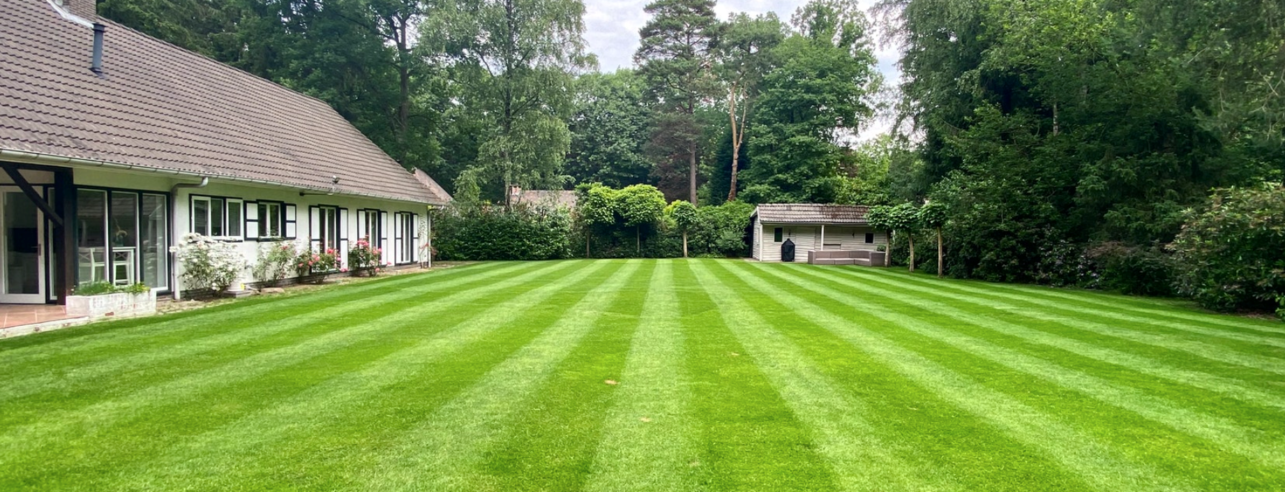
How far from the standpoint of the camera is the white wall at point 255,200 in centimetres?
1001

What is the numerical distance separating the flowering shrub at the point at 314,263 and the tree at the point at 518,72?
1135 cm

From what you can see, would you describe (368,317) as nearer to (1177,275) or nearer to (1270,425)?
(1270,425)

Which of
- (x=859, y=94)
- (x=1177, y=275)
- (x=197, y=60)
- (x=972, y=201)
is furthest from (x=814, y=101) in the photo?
(x=197, y=60)

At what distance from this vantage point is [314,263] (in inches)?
562

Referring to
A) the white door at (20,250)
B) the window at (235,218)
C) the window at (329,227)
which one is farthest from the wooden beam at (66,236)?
the window at (329,227)

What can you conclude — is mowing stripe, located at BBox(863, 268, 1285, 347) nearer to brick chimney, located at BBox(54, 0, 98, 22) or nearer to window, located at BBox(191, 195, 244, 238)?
window, located at BBox(191, 195, 244, 238)

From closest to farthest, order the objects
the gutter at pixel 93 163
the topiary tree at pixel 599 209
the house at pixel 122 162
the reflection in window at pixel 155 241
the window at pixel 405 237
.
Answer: the gutter at pixel 93 163, the house at pixel 122 162, the reflection in window at pixel 155 241, the window at pixel 405 237, the topiary tree at pixel 599 209

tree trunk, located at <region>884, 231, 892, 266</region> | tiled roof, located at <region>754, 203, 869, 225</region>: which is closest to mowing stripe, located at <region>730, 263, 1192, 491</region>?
tree trunk, located at <region>884, 231, 892, 266</region>

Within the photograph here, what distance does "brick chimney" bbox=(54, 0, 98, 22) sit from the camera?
445 inches

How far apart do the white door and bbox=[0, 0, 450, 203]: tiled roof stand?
164cm

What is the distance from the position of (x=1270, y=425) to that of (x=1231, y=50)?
962 centimetres

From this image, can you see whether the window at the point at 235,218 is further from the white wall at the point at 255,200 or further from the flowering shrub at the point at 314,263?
the flowering shrub at the point at 314,263

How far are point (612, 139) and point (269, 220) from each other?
34441 millimetres

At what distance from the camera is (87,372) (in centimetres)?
520
